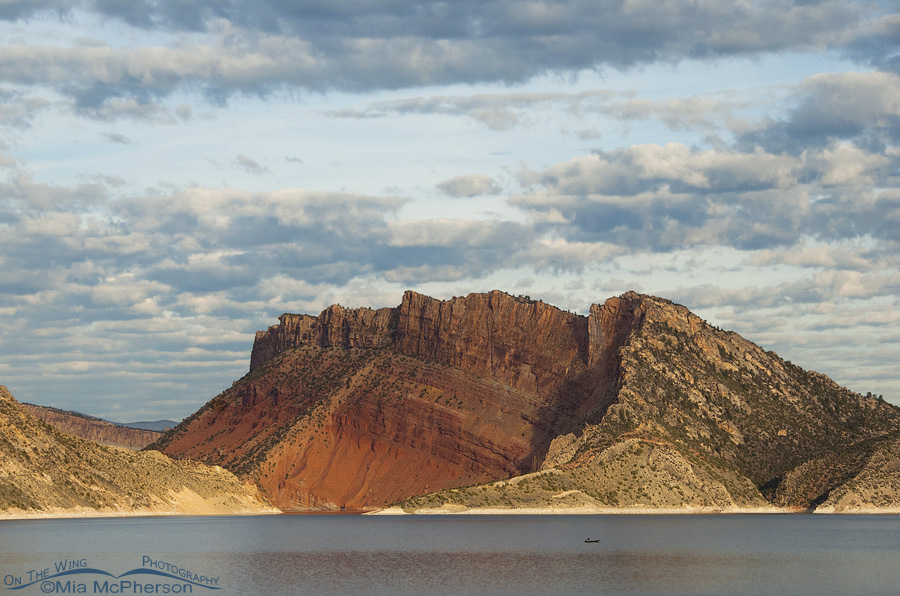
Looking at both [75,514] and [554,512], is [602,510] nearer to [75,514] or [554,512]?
[554,512]

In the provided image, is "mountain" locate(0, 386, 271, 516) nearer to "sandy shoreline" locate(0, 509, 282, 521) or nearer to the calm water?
"sandy shoreline" locate(0, 509, 282, 521)

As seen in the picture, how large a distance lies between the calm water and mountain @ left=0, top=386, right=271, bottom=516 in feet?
15.7

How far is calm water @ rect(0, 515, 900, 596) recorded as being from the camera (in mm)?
74000

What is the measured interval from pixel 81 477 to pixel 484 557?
281 ft

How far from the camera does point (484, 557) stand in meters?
97.5

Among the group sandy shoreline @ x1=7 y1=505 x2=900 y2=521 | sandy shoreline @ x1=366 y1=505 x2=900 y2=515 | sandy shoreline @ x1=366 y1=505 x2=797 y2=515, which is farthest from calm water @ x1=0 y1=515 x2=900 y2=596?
sandy shoreline @ x1=366 y1=505 x2=900 y2=515

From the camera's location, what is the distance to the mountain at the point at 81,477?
144 m

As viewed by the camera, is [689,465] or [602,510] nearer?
[602,510]

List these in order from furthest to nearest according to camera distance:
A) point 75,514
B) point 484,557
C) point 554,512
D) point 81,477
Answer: point 554,512
point 81,477
point 75,514
point 484,557

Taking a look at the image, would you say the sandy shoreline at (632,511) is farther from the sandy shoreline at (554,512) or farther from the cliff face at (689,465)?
the cliff face at (689,465)

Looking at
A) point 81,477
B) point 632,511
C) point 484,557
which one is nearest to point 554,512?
point 632,511

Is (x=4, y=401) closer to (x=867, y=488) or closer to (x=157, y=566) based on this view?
(x=157, y=566)

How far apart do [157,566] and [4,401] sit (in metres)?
83.7

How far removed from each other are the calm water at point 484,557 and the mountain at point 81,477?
4.77m
